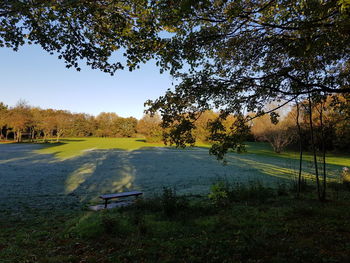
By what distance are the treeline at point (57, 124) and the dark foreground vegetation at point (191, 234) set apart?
27.3 metres

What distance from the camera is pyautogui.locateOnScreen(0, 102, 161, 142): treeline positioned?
4388 cm

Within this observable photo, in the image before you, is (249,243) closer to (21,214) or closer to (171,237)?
(171,237)

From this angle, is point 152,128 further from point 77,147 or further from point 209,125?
point 77,147

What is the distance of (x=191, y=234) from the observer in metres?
3.64

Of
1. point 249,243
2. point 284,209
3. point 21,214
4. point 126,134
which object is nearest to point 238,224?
point 249,243

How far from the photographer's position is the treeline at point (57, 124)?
4388cm

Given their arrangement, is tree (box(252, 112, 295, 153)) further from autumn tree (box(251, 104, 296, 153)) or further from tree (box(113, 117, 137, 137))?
tree (box(113, 117, 137, 137))

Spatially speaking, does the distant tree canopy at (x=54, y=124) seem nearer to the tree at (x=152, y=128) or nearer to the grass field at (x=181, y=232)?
the tree at (x=152, y=128)

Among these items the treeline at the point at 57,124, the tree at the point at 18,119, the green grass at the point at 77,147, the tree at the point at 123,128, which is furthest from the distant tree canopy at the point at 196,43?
the tree at the point at 123,128

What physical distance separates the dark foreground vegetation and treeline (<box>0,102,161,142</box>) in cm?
2729

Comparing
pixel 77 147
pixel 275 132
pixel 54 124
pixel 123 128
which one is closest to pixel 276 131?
pixel 275 132

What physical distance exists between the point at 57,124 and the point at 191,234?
165 ft

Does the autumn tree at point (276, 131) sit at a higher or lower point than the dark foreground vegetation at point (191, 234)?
higher

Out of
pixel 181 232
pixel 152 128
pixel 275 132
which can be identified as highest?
pixel 275 132
